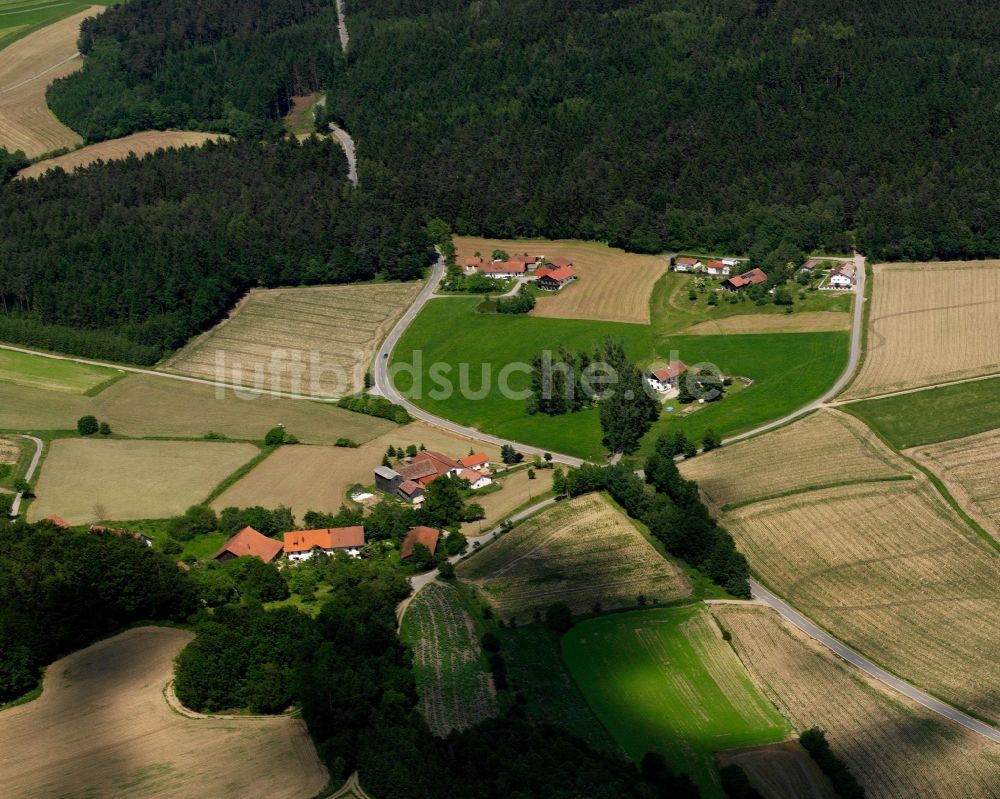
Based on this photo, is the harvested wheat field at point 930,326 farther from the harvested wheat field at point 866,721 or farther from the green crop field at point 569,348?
the harvested wheat field at point 866,721

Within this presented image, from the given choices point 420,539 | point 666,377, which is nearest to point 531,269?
point 666,377

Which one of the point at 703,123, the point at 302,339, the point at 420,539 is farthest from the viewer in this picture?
the point at 703,123

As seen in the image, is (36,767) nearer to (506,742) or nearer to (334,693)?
(334,693)

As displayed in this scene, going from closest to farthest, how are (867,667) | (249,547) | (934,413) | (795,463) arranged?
(867,667), (249,547), (795,463), (934,413)

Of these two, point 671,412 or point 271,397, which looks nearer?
point 671,412

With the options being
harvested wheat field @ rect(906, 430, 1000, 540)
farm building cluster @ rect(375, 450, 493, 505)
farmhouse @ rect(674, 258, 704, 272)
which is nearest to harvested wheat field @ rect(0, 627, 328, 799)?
farm building cluster @ rect(375, 450, 493, 505)

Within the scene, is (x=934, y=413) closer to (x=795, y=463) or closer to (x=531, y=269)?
(x=795, y=463)

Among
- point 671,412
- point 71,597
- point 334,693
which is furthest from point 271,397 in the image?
point 334,693
